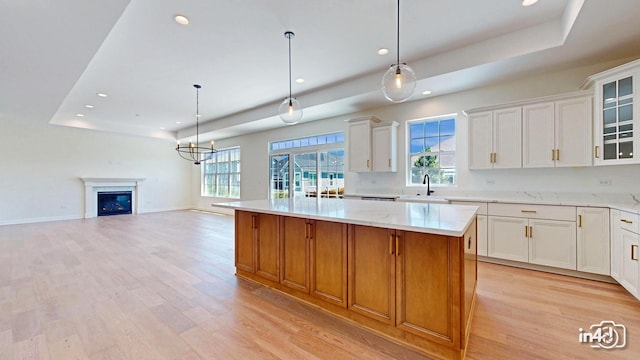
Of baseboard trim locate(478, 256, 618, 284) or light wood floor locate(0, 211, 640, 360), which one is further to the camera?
baseboard trim locate(478, 256, 618, 284)

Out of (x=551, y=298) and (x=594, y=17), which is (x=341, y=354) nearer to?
(x=551, y=298)

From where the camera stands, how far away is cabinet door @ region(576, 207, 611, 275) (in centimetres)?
299

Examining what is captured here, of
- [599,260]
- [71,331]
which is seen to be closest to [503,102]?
[599,260]

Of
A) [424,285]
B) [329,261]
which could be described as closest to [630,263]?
[424,285]

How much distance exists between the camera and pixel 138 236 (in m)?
5.45

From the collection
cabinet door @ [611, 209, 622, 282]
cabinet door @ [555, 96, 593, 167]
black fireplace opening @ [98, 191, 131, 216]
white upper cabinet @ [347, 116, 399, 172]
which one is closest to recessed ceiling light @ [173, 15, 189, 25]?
white upper cabinet @ [347, 116, 399, 172]

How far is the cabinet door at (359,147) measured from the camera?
508cm

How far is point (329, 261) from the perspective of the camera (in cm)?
232

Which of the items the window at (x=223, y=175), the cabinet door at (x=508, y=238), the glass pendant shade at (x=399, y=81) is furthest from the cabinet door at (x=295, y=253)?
the window at (x=223, y=175)

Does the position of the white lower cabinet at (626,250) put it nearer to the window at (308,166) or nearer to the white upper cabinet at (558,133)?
the white upper cabinet at (558,133)

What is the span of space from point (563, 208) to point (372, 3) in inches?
130

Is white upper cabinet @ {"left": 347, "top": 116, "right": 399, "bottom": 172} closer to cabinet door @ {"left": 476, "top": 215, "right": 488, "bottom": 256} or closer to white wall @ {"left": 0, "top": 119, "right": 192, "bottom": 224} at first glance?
cabinet door @ {"left": 476, "top": 215, "right": 488, "bottom": 256}

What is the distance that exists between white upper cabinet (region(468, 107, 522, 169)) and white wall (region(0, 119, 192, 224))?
1008 centimetres

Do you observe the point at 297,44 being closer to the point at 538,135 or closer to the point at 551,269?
the point at 538,135
